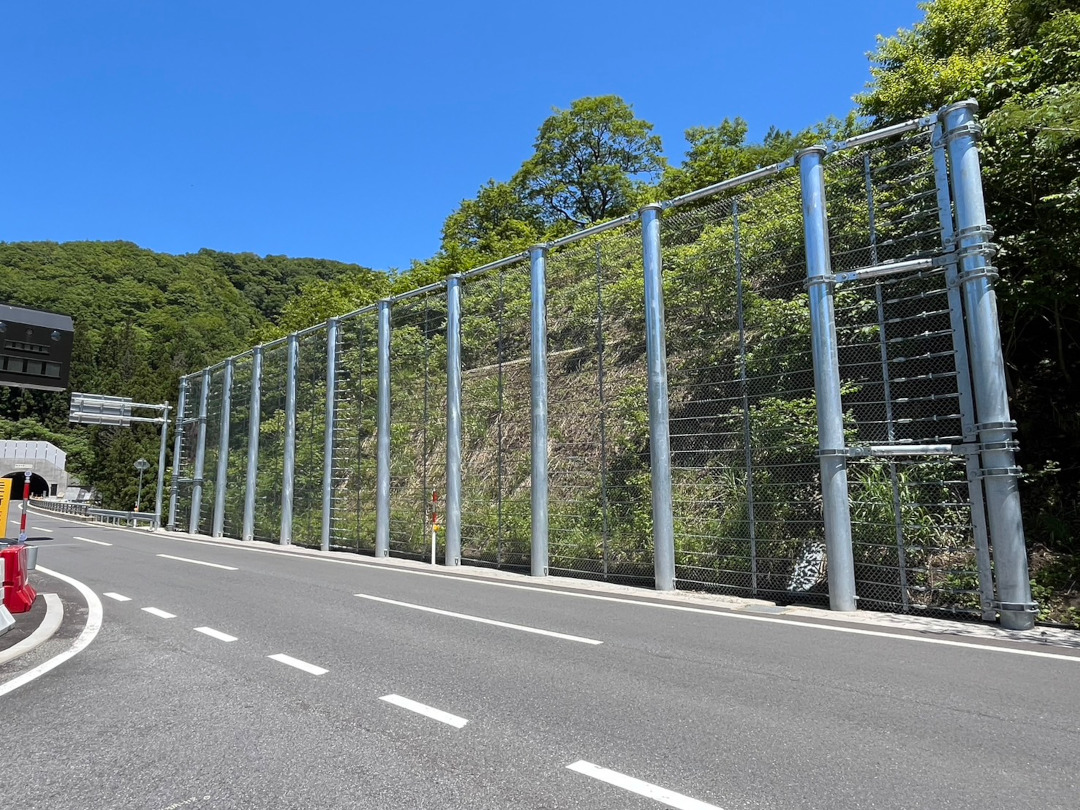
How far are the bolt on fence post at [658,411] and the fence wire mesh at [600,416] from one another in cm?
74

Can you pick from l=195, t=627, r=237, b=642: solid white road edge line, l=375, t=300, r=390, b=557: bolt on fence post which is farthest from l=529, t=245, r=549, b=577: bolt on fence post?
l=195, t=627, r=237, b=642: solid white road edge line

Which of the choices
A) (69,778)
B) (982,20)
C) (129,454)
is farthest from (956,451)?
(129,454)

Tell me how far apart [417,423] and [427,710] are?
1318 centimetres

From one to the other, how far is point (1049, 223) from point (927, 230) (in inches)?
93.7

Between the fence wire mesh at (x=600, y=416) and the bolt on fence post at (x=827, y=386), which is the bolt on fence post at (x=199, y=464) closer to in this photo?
the fence wire mesh at (x=600, y=416)

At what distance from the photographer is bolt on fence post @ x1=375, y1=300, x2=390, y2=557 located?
17.1 metres

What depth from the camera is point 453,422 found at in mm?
15094

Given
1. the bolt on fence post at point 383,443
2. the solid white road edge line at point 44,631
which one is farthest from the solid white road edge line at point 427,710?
the bolt on fence post at point 383,443

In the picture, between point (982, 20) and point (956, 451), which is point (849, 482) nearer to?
point (956, 451)

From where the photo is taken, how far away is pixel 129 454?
5281cm

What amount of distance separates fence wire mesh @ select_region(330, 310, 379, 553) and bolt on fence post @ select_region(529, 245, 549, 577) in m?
6.61

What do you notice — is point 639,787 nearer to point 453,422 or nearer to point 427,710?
point 427,710

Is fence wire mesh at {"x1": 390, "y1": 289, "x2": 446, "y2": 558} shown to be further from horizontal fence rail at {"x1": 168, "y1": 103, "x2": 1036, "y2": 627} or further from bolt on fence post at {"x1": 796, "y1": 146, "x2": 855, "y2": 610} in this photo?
bolt on fence post at {"x1": 796, "y1": 146, "x2": 855, "y2": 610}

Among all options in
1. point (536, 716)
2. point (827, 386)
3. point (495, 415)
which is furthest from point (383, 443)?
point (536, 716)
